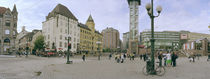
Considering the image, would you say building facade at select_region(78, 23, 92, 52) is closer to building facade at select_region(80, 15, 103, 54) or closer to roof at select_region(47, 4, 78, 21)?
building facade at select_region(80, 15, 103, 54)

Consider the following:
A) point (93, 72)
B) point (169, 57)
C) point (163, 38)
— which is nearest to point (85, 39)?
point (169, 57)

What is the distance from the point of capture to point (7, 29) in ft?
158

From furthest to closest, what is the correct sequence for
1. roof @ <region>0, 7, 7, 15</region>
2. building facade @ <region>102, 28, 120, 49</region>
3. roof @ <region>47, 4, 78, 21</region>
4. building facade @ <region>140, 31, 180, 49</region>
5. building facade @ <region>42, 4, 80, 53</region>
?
building facade @ <region>102, 28, 120, 49</region> < building facade @ <region>140, 31, 180, 49</region> < roof @ <region>47, 4, 78, 21</region> < building facade @ <region>42, 4, 80, 53</region> < roof @ <region>0, 7, 7, 15</region>

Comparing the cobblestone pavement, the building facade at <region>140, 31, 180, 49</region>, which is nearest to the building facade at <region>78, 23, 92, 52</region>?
the building facade at <region>140, 31, 180, 49</region>

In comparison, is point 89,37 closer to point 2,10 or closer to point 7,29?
point 7,29

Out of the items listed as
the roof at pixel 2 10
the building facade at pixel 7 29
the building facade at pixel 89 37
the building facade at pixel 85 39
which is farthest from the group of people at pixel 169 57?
the building facade at pixel 85 39

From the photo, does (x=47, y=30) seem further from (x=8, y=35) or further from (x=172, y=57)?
(x=172, y=57)

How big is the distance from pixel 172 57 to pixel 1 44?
48.9m

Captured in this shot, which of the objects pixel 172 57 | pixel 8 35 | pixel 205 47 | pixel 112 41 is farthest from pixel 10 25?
pixel 112 41

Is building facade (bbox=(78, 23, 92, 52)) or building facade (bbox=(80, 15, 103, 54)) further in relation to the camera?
building facade (bbox=(80, 15, 103, 54))

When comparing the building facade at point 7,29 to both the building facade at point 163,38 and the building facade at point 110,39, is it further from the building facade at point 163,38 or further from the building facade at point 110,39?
the building facade at point 110,39

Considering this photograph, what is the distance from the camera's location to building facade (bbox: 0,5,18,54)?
4703 centimetres

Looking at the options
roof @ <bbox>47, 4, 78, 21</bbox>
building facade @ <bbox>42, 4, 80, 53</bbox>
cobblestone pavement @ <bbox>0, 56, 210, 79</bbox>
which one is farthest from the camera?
roof @ <bbox>47, 4, 78, 21</bbox>

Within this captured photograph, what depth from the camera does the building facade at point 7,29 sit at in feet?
154
